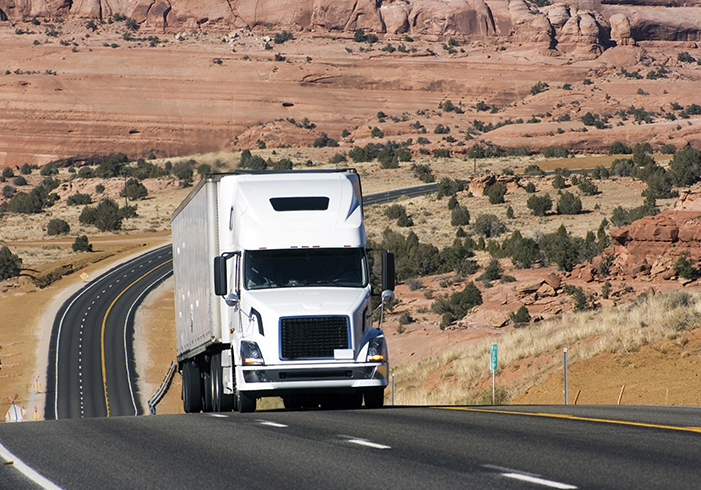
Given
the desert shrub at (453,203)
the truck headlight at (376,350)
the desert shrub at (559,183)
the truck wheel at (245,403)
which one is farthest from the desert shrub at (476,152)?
the truck headlight at (376,350)

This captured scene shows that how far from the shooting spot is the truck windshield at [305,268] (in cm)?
1623

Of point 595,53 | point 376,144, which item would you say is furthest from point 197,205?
point 595,53

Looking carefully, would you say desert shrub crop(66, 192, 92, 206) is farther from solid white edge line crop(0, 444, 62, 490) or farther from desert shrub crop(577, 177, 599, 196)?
solid white edge line crop(0, 444, 62, 490)

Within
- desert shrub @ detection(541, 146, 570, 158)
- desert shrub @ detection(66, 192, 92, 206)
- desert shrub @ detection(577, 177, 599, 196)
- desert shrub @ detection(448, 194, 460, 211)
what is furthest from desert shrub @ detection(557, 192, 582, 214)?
desert shrub @ detection(66, 192, 92, 206)

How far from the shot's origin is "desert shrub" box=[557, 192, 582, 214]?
2650 inches

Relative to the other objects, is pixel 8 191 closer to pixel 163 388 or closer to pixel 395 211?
pixel 395 211

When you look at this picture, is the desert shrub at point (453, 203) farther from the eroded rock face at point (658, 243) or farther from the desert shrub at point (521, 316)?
the desert shrub at point (521, 316)

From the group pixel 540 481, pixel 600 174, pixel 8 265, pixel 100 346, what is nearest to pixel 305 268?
pixel 540 481

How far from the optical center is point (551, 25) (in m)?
182

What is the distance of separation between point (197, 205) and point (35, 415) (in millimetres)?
30583

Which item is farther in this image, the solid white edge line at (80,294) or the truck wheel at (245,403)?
the solid white edge line at (80,294)

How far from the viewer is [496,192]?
7506 cm

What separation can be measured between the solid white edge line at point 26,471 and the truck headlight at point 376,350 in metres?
6.25

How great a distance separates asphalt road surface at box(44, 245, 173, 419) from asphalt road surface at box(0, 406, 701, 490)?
34.3 m
